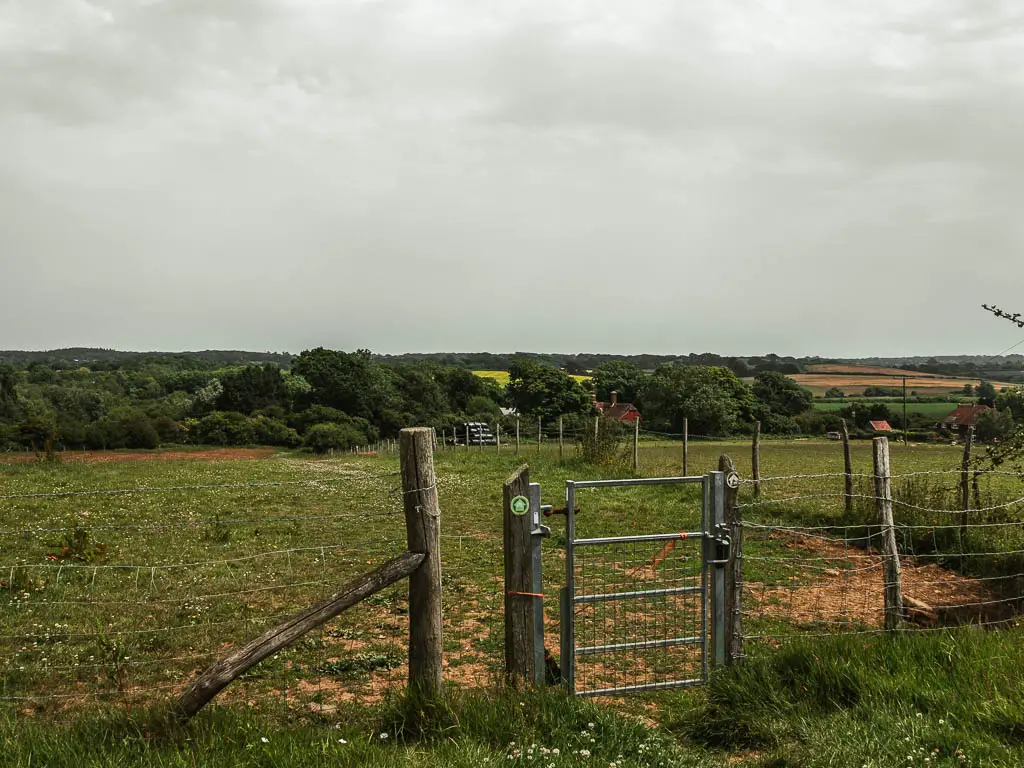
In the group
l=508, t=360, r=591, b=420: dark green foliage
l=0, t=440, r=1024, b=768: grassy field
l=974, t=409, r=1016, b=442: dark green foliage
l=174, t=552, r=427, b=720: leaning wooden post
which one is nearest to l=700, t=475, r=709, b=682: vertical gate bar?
l=0, t=440, r=1024, b=768: grassy field

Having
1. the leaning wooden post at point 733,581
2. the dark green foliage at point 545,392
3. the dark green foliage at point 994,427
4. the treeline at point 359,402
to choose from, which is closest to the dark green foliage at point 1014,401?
the dark green foliage at point 994,427

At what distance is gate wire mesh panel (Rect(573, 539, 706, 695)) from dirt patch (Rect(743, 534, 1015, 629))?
1084 millimetres

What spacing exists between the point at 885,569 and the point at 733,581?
→ 267cm

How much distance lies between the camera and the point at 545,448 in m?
36.6

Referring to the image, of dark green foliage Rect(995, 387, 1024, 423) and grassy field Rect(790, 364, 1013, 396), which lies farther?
grassy field Rect(790, 364, 1013, 396)

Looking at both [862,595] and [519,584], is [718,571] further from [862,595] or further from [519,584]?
[862,595]

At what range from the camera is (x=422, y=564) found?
525 centimetres

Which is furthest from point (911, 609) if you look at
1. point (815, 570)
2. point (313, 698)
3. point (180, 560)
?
point (180, 560)

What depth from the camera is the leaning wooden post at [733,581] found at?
6.17 metres

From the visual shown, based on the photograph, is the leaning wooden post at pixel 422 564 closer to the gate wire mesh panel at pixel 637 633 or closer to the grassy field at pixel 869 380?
the gate wire mesh panel at pixel 637 633

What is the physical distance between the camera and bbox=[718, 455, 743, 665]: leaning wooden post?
6.17 metres

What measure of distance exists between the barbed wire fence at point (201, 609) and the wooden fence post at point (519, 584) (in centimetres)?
76

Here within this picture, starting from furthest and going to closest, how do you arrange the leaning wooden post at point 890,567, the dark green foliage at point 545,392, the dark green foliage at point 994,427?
the dark green foliage at point 545,392, the dark green foliage at point 994,427, the leaning wooden post at point 890,567

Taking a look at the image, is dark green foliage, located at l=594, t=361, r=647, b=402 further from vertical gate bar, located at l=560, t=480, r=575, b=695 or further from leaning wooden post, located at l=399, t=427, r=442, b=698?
leaning wooden post, located at l=399, t=427, r=442, b=698
